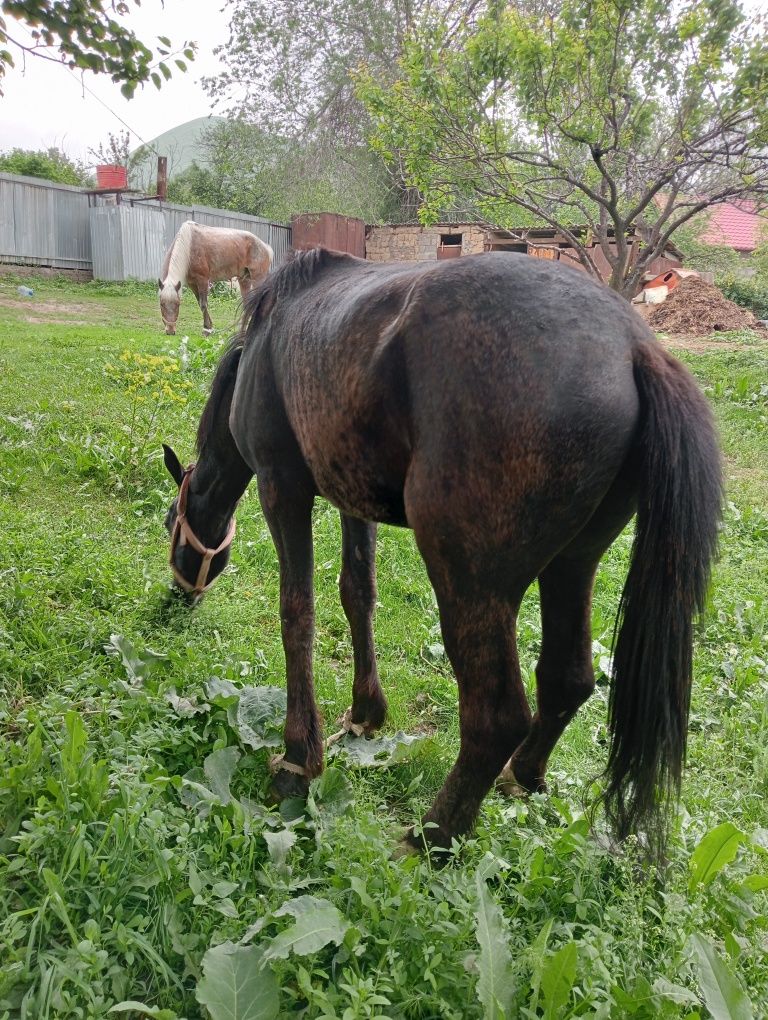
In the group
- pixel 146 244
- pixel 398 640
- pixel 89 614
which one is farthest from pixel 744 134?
pixel 146 244

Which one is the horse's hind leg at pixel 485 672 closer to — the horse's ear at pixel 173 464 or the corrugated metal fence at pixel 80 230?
the horse's ear at pixel 173 464

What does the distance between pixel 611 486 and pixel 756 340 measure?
13.4m

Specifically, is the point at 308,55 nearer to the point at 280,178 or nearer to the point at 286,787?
the point at 280,178

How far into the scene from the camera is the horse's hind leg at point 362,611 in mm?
2906

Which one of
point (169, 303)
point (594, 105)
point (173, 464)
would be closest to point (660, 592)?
point (173, 464)

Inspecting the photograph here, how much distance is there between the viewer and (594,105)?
643cm

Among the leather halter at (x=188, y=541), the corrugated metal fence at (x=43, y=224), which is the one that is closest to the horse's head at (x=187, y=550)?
the leather halter at (x=188, y=541)

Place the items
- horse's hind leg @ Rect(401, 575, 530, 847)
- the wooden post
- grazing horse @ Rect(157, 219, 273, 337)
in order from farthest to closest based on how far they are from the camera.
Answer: the wooden post, grazing horse @ Rect(157, 219, 273, 337), horse's hind leg @ Rect(401, 575, 530, 847)

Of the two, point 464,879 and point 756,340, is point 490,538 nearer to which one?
point 464,879

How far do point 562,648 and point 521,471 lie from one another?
2.73 ft

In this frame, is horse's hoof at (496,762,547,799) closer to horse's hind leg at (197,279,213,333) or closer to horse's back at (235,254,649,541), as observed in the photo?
horse's back at (235,254,649,541)

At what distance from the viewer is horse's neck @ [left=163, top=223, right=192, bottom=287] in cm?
1278

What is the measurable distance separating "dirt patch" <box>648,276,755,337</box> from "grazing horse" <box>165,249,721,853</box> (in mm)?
14448

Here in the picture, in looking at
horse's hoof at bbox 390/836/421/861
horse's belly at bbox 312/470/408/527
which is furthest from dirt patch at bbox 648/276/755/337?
horse's hoof at bbox 390/836/421/861
